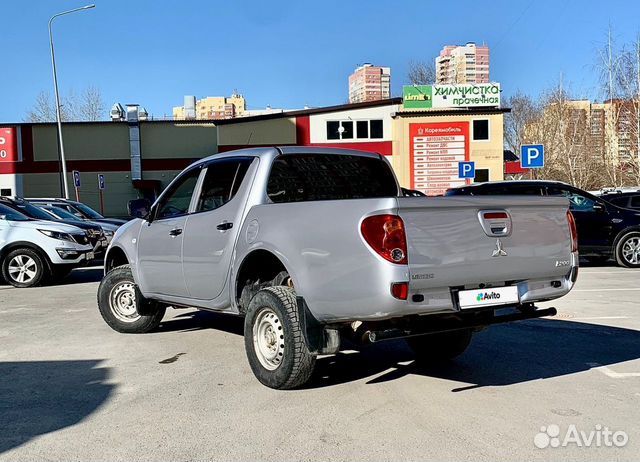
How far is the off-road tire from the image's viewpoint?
4.42 metres

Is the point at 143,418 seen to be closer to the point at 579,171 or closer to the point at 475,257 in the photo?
the point at 475,257

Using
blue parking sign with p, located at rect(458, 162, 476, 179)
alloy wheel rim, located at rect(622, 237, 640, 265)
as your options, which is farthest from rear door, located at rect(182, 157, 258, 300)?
blue parking sign with p, located at rect(458, 162, 476, 179)

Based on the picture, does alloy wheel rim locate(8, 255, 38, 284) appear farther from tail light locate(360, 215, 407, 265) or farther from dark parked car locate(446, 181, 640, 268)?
tail light locate(360, 215, 407, 265)

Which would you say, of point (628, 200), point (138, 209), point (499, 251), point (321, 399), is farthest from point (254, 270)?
point (628, 200)

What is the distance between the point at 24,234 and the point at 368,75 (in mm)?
49868

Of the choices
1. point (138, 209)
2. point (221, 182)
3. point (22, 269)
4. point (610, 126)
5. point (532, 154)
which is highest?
point (610, 126)

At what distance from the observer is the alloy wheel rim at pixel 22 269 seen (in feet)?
37.3

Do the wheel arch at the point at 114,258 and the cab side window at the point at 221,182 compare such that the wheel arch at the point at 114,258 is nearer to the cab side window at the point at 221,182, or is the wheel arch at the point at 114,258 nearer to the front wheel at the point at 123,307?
the front wheel at the point at 123,307

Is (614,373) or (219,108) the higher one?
(219,108)

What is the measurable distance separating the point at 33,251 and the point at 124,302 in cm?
520

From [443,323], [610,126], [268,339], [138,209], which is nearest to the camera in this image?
[443,323]

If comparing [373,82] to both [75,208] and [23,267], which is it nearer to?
[75,208]

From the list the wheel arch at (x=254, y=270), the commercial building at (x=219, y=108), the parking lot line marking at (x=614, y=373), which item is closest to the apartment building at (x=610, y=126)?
the parking lot line marking at (x=614, y=373)

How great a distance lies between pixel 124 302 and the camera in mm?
7188
